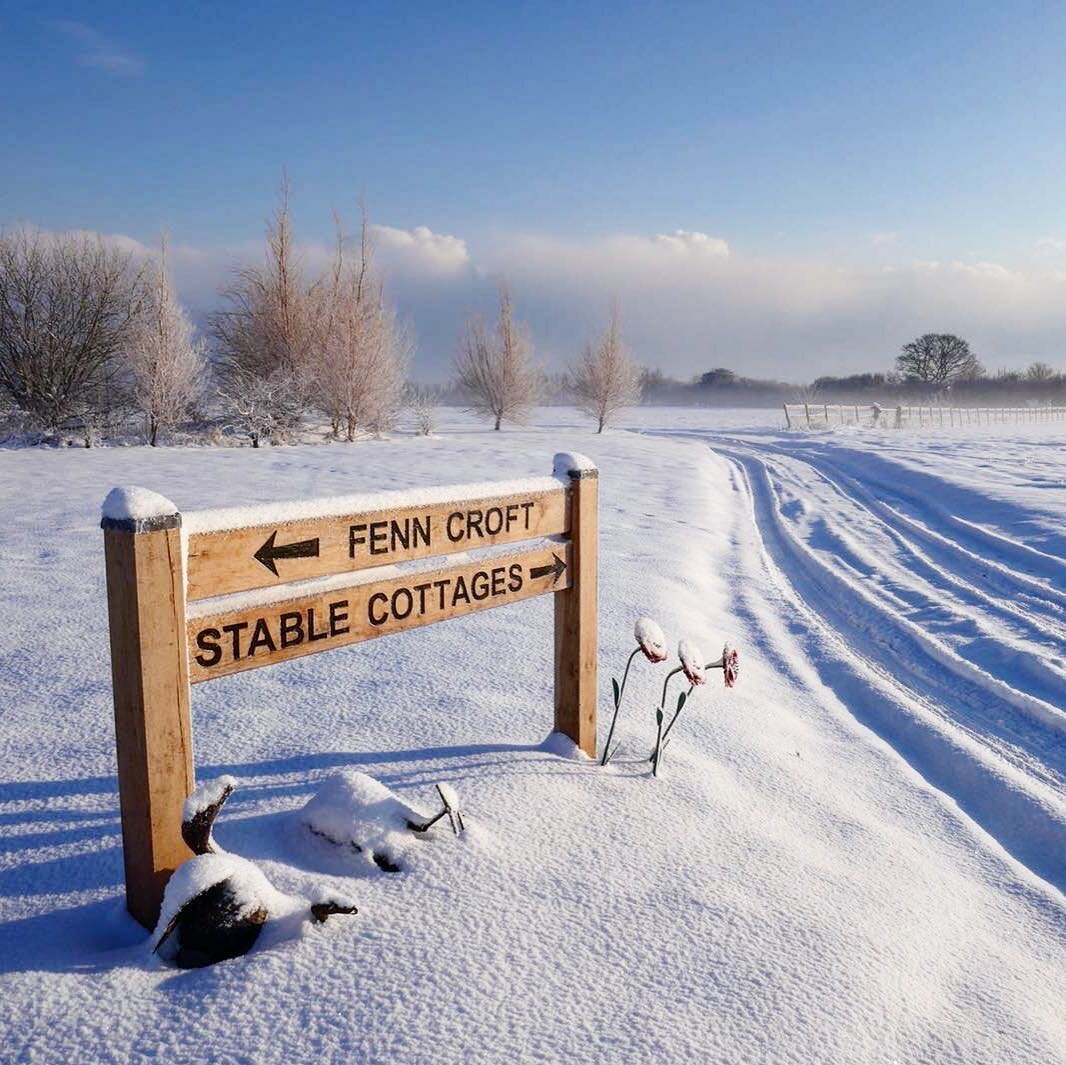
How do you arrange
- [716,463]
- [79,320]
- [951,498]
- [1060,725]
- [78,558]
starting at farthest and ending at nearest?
[79,320] → [716,463] → [951,498] → [78,558] → [1060,725]

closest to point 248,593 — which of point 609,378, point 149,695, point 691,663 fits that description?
point 149,695

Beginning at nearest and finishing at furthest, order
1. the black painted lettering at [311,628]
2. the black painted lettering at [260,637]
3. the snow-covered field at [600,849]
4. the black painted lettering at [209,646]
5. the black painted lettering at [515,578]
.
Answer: the snow-covered field at [600,849] → the black painted lettering at [209,646] → the black painted lettering at [260,637] → the black painted lettering at [311,628] → the black painted lettering at [515,578]

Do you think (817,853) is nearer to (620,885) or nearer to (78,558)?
(620,885)

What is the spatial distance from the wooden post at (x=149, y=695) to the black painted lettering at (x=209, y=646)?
0.08 metres

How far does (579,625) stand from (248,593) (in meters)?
1.36

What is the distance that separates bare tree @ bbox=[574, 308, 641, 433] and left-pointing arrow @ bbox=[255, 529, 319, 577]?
3062 centimetres

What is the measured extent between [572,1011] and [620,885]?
1.73 ft

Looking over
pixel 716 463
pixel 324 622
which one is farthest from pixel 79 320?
pixel 324 622

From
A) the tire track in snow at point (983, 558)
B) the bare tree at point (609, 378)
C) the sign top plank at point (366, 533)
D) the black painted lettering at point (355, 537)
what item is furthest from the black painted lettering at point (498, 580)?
the bare tree at point (609, 378)

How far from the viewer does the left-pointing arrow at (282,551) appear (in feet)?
6.77

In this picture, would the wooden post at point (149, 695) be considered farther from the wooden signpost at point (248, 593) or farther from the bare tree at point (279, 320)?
the bare tree at point (279, 320)

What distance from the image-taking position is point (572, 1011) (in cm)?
176

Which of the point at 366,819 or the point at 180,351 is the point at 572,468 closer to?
the point at 366,819

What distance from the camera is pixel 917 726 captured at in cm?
396
